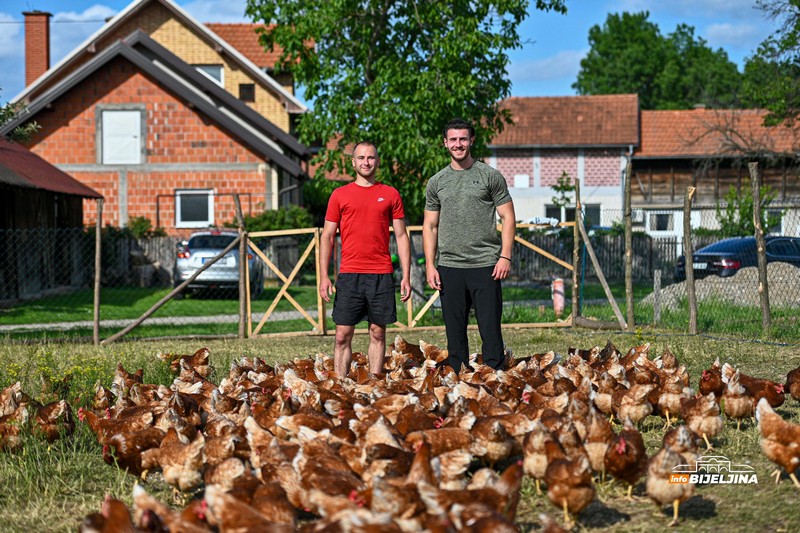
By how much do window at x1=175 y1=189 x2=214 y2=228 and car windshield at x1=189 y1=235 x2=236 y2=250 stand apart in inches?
280

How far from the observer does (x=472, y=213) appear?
7277 mm

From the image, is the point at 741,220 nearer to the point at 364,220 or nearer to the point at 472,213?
the point at 472,213

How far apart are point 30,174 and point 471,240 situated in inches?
658

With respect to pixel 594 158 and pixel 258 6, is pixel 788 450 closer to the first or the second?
pixel 258 6

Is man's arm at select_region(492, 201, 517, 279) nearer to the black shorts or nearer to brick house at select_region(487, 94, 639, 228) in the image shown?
the black shorts

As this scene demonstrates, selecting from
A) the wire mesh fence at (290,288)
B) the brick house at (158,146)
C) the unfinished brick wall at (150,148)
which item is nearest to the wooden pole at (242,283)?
the wire mesh fence at (290,288)

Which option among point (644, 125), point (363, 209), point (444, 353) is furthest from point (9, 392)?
point (644, 125)

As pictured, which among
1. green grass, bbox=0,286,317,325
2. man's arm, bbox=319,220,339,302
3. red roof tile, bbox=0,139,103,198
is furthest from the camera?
red roof tile, bbox=0,139,103,198

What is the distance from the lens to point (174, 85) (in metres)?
27.9

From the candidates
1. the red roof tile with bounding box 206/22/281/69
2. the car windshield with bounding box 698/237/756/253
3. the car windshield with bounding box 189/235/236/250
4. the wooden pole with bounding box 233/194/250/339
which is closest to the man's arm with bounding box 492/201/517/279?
the wooden pole with bounding box 233/194/250/339

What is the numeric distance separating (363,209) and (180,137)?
75.6ft

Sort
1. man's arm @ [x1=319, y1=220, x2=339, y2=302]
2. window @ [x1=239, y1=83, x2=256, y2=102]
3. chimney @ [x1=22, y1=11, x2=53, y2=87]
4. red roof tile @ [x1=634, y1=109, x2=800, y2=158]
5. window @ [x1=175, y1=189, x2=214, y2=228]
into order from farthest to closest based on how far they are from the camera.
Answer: red roof tile @ [x1=634, y1=109, x2=800, y2=158], chimney @ [x1=22, y1=11, x2=53, y2=87], window @ [x1=239, y1=83, x2=256, y2=102], window @ [x1=175, y1=189, x2=214, y2=228], man's arm @ [x1=319, y1=220, x2=339, y2=302]

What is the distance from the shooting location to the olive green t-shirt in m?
7.28

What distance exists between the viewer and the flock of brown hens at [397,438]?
3871 mm
